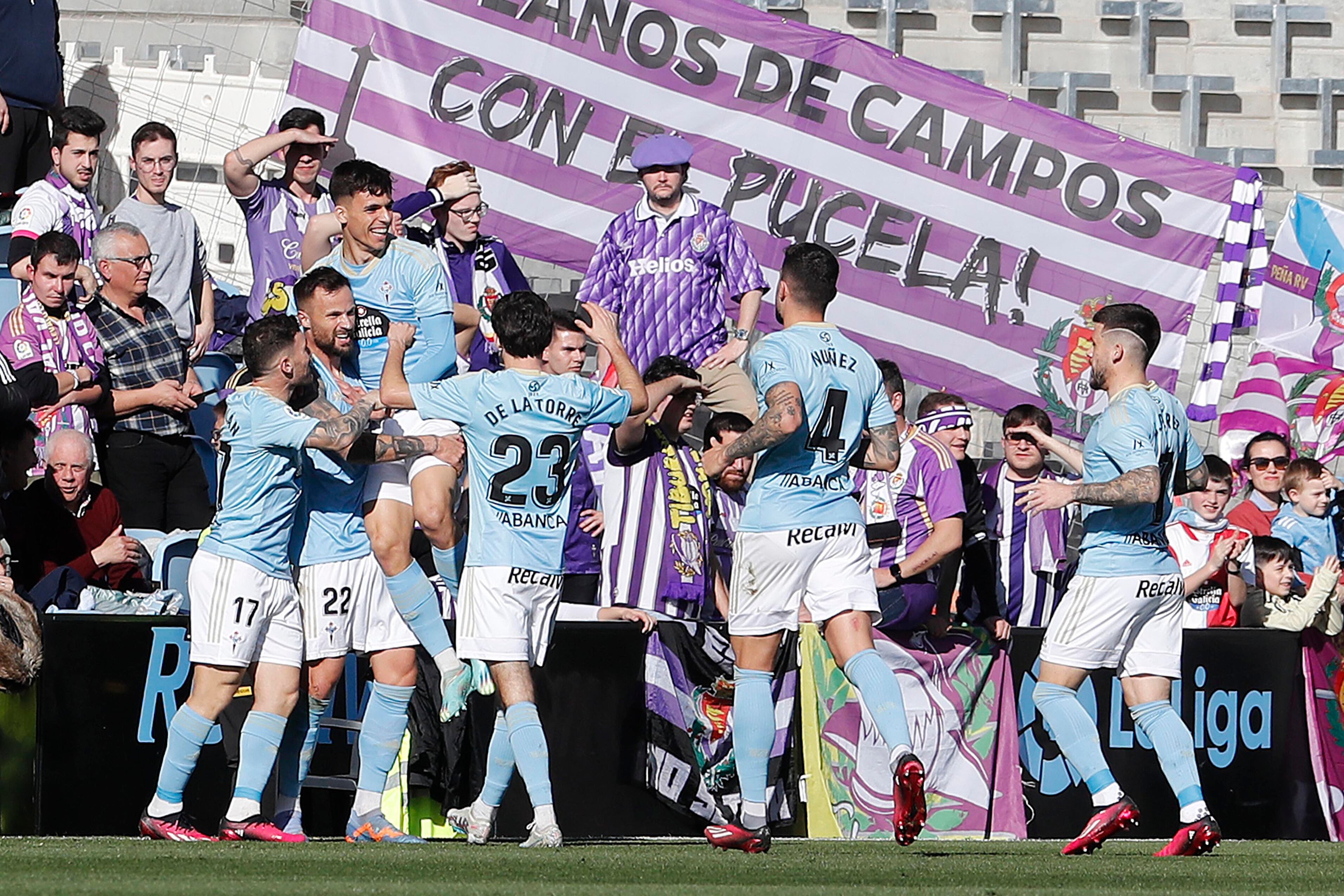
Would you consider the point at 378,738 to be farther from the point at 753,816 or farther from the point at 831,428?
the point at 831,428

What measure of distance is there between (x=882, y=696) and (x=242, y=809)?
94.9 inches

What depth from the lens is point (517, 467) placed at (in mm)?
6945

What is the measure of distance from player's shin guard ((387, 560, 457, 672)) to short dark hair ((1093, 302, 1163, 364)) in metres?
2.89

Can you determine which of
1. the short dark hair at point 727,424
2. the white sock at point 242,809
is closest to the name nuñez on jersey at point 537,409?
the short dark hair at point 727,424

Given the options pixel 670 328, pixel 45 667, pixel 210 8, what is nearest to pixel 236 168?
pixel 670 328

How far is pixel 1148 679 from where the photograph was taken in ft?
23.7

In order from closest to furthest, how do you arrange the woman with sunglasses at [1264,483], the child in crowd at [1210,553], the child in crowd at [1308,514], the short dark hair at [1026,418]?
the short dark hair at [1026,418] → the child in crowd at [1210,553] → the child in crowd at [1308,514] → the woman with sunglasses at [1264,483]

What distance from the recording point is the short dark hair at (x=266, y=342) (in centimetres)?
686

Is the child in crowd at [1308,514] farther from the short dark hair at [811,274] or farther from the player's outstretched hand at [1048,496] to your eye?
the short dark hair at [811,274]

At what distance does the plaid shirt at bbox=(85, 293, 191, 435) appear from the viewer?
8828 mm

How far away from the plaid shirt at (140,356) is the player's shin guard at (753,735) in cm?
343

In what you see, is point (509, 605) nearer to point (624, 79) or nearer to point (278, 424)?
point (278, 424)

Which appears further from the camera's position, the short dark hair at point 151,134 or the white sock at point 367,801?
the short dark hair at point 151,134

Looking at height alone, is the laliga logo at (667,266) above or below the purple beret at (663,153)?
below
